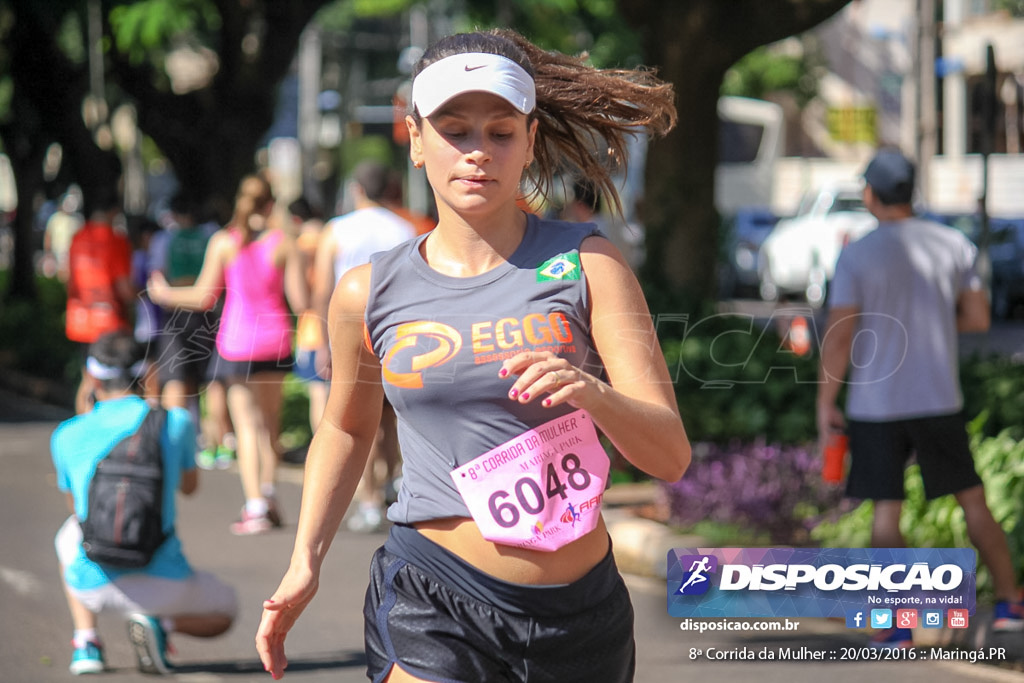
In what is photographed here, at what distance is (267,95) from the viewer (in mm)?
19641

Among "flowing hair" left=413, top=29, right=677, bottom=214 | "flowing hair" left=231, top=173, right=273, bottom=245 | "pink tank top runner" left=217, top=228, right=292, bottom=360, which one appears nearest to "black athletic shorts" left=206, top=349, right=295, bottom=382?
"pink tank top runner" left=217, top=228, right=292, bottom=360

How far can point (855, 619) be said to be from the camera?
21.1ft

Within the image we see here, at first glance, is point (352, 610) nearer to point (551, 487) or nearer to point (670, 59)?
point (551, 487)

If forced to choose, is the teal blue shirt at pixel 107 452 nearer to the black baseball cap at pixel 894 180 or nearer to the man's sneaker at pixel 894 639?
the man's sneaker at pixel 894 639

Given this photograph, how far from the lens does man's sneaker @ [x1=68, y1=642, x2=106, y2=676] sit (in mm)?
6051

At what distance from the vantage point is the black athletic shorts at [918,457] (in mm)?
6105

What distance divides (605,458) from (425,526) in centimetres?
40

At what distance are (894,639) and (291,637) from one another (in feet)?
8.45

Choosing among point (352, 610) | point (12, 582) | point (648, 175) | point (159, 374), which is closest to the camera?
point (352, 610)

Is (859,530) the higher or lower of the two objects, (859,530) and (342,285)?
the lower

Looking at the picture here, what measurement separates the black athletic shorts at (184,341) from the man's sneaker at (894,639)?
5.79 meters

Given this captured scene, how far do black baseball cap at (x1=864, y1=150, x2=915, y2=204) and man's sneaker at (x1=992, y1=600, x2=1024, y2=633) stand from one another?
1651mm

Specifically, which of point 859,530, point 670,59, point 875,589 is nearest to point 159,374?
point 670,59

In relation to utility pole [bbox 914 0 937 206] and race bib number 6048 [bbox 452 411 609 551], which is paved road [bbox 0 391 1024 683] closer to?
race bib number 6048 [bbox 452 411 609 551]
